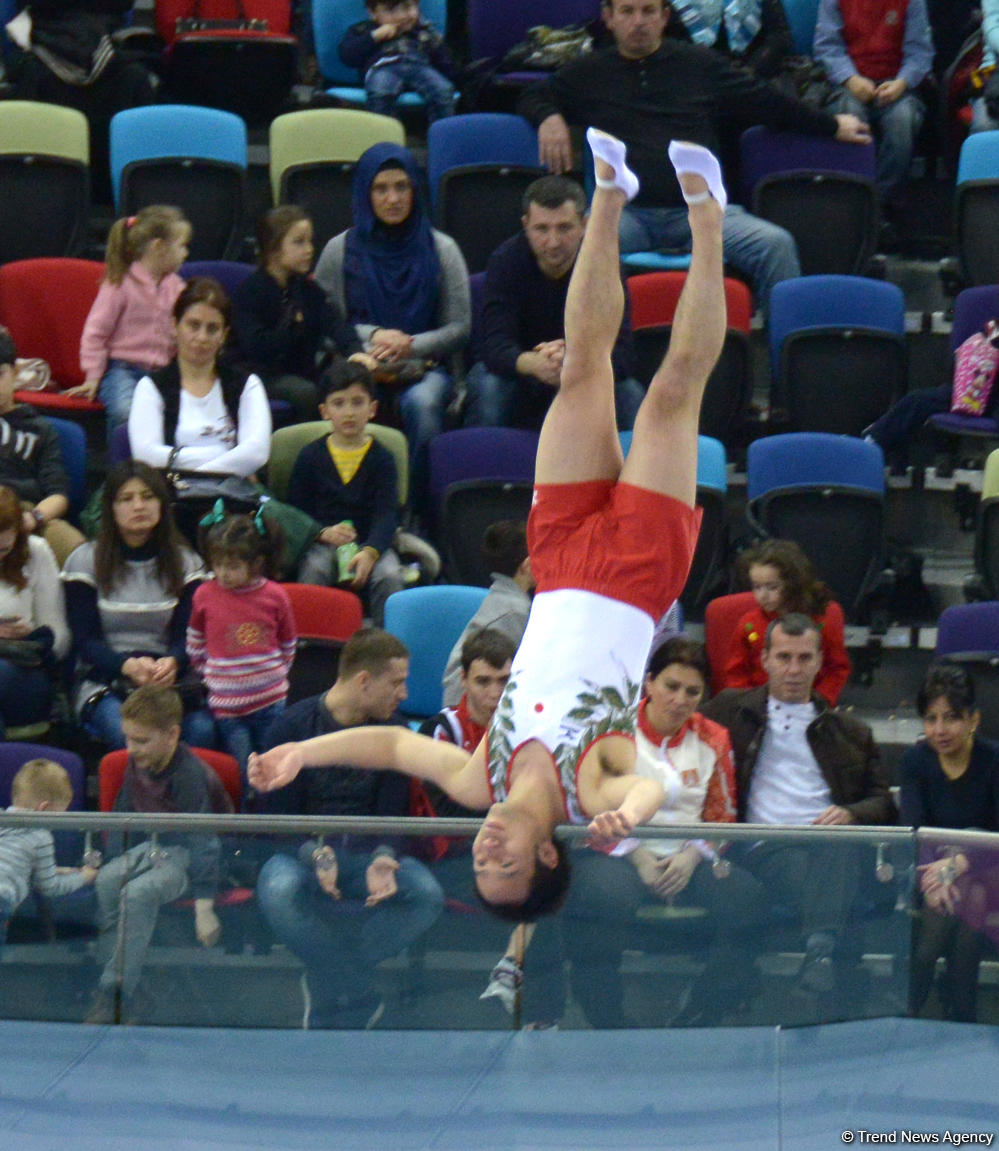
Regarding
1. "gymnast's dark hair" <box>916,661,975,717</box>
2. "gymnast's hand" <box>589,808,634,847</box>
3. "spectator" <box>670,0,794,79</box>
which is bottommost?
"gymnast's hand" <box>589,808,634,847</box>

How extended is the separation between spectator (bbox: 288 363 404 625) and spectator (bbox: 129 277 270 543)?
20 centimetres

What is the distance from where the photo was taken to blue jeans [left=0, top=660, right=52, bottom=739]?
5.79m

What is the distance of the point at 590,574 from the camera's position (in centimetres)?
469

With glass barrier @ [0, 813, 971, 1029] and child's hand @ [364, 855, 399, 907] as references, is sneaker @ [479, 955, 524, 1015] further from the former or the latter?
child's hand @ [364, 855, 399, 907]

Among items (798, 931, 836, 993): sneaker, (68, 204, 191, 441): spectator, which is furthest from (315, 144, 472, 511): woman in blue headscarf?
(798, 931, 836, 993): sneaker

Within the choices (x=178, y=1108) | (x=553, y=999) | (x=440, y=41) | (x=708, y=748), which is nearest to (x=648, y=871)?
(x=553, y=999)

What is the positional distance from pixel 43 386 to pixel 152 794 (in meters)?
2.29

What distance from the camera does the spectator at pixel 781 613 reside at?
229 inches

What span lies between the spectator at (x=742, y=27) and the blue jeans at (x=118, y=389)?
300cm

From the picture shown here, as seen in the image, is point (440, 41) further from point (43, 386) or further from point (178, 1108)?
point (178, 1108)

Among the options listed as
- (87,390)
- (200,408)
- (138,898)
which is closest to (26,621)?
(200,408)

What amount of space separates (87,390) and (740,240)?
264cm

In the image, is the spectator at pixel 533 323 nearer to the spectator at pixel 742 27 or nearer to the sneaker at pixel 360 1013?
the spectator at pixel 742 27

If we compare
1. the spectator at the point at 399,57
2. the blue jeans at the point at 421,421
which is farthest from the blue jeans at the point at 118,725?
the spectator at the point at 399,57
